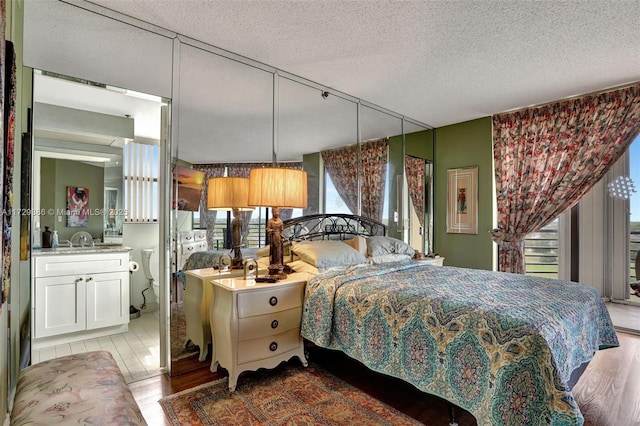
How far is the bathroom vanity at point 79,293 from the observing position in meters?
2.16

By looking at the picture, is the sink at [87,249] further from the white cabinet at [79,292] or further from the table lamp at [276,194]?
the table lamp at [276,194]

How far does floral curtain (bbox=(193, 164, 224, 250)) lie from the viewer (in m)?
2.74

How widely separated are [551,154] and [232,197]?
371 cm

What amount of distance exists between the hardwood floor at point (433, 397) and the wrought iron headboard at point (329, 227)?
1200 mm

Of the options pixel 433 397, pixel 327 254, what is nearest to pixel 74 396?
pixel 327 254

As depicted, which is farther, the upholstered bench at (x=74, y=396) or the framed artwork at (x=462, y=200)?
the framed artwork at (x=462, y=200)

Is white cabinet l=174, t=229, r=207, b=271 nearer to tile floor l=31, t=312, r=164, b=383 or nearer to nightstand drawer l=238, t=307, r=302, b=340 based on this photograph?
tile floor l=31, t=312, r=164, b=383

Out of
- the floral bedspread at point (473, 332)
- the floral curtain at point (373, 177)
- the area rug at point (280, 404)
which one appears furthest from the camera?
the floral curtain at point (373, 177)

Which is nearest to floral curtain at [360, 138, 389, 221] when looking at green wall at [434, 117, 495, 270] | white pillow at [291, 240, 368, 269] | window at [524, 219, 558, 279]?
white pillow at [291, 240, 368, 269]

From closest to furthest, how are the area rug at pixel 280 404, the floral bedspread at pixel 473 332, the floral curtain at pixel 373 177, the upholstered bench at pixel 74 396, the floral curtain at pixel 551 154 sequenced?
1. the upholstered bench at pixel 74 396
2. the floral bedspread at pixel 473 332
3. the area rug at pixel 280 404
4. the floral curtain at pixel 551 154
5. the floral curtain at pixel 373 177

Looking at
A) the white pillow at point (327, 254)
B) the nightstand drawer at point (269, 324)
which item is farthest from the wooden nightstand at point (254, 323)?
the white pillow at point (327, 254)

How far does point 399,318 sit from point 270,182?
1.34m

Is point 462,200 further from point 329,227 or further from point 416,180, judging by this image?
point 329,227

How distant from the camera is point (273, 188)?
2.51 meters
